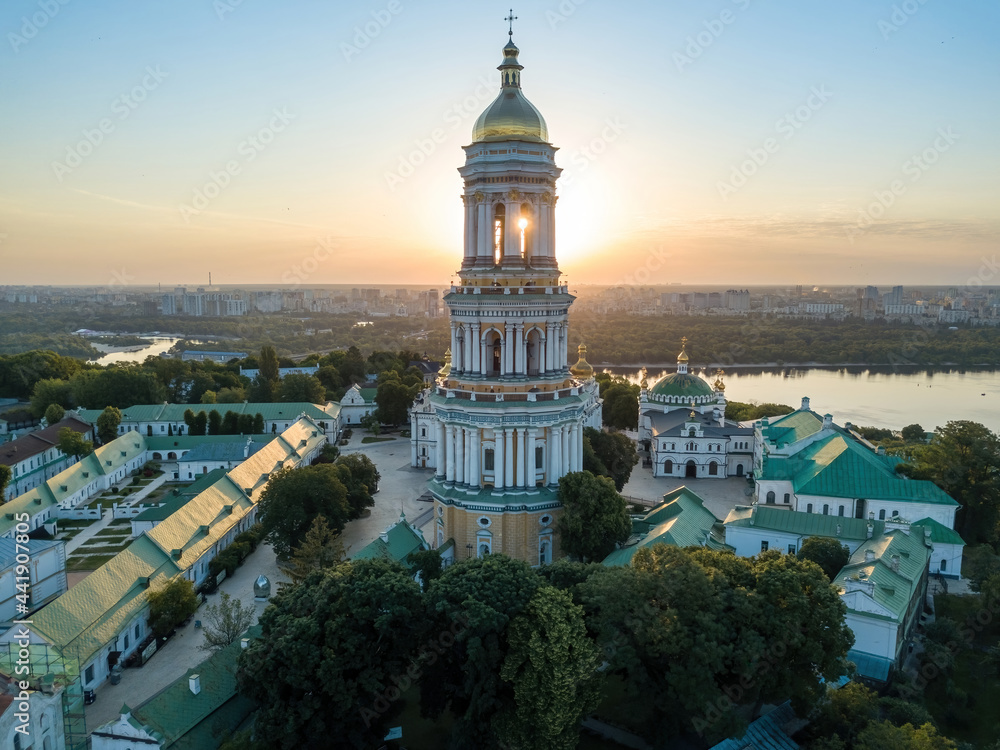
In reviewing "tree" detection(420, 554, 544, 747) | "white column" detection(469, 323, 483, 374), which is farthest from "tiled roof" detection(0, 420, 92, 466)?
"tree" detection(420, 554, 544, 747)

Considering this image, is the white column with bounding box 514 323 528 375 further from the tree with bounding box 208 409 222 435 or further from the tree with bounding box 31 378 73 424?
the tree with bounding box 31 378 73 424

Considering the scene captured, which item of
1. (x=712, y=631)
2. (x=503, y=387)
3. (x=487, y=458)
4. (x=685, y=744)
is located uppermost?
(x=503, y=387)

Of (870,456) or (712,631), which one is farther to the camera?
(870,456)

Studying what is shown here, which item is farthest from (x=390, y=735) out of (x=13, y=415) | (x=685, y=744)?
(x=13, y=415)

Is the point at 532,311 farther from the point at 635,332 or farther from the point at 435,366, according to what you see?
the point at 635,332

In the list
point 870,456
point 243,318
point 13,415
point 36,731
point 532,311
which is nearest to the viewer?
point 36,731

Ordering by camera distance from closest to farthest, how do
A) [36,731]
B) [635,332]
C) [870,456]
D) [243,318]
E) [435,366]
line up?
1. [36,731]
2. [870,456]
3. [435,366]
4. [635,332]
5. [243,318]
